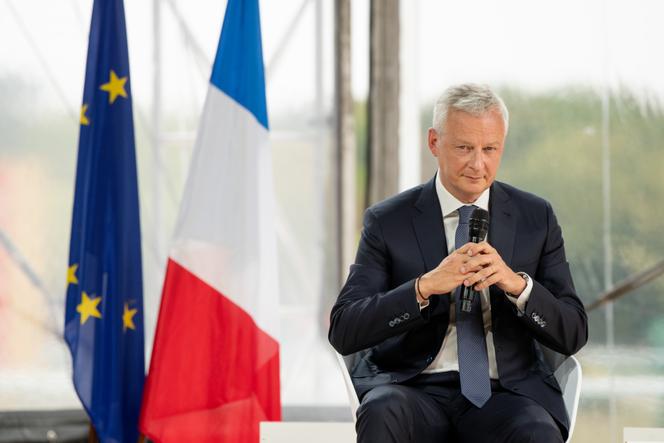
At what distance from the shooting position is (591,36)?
3.98m

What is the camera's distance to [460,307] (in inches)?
94.6

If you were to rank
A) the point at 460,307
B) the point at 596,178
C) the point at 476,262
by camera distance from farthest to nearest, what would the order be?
the point at 596,178 → the point at 460,307 → the point at 476,262

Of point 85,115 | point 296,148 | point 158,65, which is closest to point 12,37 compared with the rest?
point 158,65

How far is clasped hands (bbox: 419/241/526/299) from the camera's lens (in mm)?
2178

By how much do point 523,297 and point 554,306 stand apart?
91 mm

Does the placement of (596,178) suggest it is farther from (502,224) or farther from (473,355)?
(473,355)

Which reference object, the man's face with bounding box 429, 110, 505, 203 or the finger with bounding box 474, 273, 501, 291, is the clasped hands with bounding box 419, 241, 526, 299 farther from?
the man's face with bounding box 429, 110, 505, 203

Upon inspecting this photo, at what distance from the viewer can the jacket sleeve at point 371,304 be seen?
229 centimetres

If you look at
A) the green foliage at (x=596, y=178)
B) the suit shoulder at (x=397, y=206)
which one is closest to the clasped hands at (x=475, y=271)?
the suit shoulder at (x=397, y=206)

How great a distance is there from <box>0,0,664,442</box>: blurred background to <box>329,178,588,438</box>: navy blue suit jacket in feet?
5.22

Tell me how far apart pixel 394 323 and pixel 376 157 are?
196 cm

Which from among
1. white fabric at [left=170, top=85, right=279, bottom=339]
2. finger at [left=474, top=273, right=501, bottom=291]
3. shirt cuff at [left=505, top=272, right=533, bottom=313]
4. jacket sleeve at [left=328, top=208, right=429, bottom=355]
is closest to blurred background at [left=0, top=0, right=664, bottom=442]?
white fabric at [left=170, top=85, right=279, bottom=339]

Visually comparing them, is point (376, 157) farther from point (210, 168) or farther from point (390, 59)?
point (210, 168)

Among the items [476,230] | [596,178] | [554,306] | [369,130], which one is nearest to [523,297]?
[554,306]
